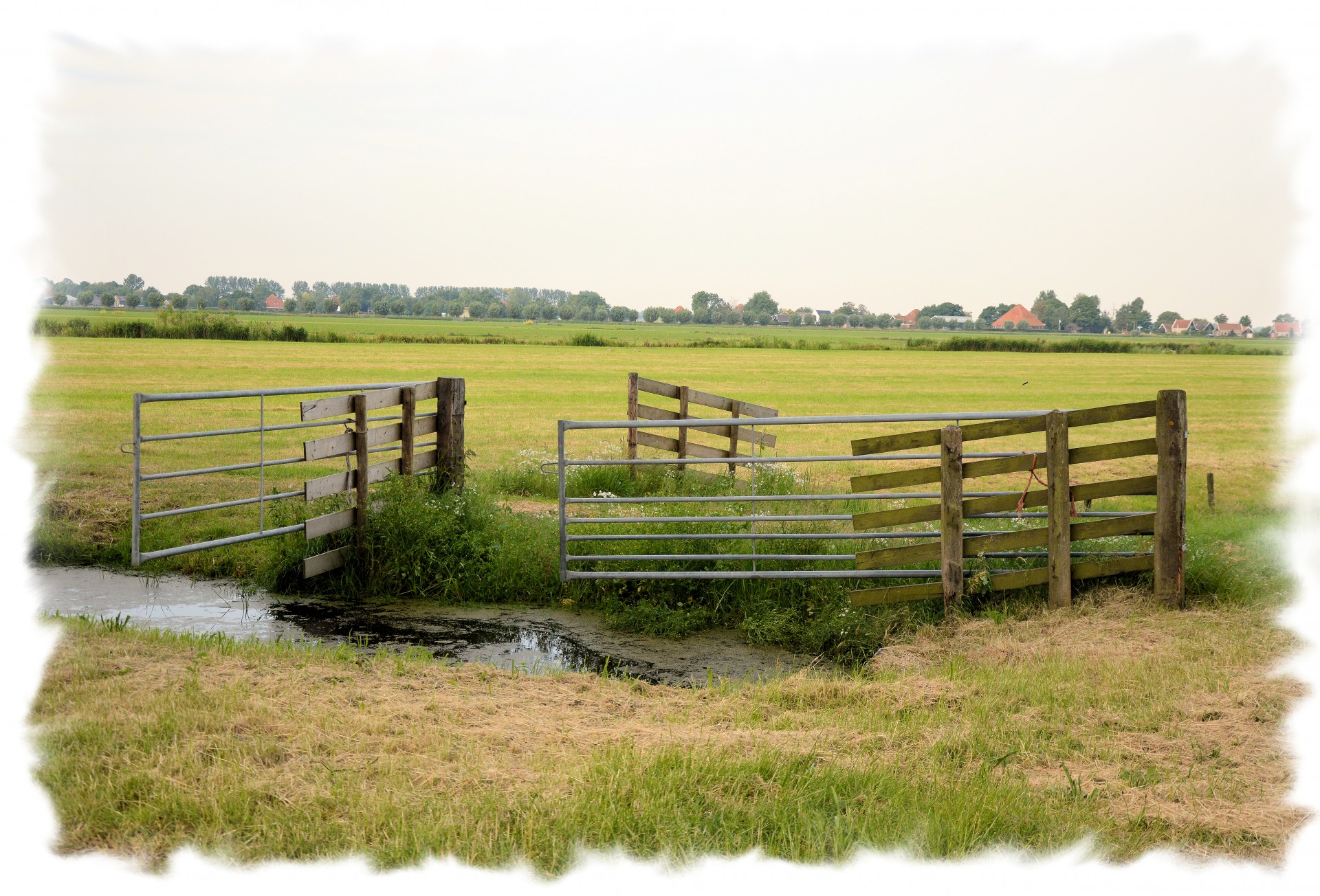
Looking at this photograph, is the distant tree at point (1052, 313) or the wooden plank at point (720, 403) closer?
the wooden plank at point (720, 403)

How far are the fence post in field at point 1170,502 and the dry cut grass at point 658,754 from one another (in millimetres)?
1044

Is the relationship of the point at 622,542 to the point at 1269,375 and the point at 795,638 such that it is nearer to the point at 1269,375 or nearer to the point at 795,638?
the point at 795,638

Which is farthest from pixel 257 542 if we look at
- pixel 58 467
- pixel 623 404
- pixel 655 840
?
pixel 623 404

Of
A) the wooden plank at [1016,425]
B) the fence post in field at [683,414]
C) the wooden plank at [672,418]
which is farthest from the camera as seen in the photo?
the wooden plank at [672,418]

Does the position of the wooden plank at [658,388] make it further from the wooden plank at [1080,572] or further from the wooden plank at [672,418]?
the wooden plank at [1080,572]

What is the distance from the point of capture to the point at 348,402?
34.3ft

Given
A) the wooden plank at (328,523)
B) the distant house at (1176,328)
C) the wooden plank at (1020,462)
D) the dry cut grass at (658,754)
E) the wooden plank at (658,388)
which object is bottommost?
the dry cut grass at (658,754)

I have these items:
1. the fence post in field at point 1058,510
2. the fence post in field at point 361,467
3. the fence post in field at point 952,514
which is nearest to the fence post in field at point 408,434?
the fence post in field at point 361,467

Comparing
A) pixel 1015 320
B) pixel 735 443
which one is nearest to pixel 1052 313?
pixel 1015 320

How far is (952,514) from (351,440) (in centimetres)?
597

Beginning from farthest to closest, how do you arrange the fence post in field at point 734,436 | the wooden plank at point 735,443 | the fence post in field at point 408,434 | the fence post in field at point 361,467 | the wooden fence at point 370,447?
the fence post in field at point 734,436
the wooden plank at point 735,443
the fence post in field at point 408,434
the fence post in field at point 361,467
the wooden fence at point 370,447

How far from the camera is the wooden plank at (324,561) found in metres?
10.1

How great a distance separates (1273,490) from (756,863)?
716 inches

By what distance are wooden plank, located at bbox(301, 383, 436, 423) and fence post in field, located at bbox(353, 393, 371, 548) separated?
84mm
